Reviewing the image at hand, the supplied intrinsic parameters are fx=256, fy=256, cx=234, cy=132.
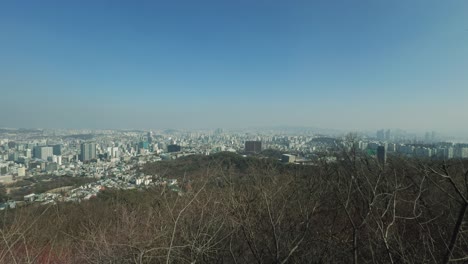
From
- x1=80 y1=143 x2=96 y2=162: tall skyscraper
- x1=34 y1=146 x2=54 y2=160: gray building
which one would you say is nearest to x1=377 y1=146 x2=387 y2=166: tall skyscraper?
x1=80 y1=143 x2=96 y2=162: tall skyscraper

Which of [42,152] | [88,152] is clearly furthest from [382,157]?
[42,152]

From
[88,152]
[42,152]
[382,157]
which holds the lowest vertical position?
[88,152]

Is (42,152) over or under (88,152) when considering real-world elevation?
over

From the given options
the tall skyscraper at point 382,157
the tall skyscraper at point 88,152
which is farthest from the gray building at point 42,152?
the tall skyscraper at point 382,157

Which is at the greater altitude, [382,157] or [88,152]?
[382,157]

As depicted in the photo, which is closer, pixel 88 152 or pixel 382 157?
pixel 382 157

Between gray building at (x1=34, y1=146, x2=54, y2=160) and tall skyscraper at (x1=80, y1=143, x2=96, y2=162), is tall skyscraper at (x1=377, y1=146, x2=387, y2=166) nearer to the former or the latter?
tall skyscraper at (x1=80, y1=143, x2=96, y2=162)

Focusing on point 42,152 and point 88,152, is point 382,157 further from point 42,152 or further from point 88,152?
point 42,152

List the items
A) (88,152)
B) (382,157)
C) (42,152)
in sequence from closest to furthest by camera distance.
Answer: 1. (382,157)
2. (42,152)
3. (88,152)

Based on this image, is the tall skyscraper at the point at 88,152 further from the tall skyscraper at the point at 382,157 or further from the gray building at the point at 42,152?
the tall skyscraper at the point at 382,157

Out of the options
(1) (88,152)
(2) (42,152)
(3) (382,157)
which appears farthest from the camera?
(1) (88,152)

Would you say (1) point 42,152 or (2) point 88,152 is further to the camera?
(2) point 88,152
